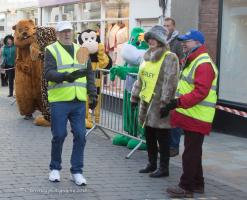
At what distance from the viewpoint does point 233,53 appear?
1052cm

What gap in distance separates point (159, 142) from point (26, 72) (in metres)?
4.95

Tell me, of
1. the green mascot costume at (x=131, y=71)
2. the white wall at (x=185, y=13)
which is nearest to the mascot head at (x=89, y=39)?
the white wall at (x=185, y=13)

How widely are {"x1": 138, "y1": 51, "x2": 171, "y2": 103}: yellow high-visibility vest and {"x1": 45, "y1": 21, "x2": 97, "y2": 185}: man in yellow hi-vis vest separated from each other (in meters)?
0.84

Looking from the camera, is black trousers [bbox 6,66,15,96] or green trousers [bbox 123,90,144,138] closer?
green trousers [bbox 123,90,144,138]

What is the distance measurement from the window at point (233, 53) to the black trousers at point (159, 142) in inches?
152

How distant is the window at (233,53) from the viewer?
1038 cm

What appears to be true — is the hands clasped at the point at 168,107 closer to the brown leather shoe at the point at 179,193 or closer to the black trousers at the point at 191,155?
the black trousers at the point at 191,155

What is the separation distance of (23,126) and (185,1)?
4.07 meters

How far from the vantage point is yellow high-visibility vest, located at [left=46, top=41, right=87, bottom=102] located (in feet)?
20.1

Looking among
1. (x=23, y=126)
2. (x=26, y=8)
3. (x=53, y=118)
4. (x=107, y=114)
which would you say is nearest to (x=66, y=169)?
(x=53, y=118)

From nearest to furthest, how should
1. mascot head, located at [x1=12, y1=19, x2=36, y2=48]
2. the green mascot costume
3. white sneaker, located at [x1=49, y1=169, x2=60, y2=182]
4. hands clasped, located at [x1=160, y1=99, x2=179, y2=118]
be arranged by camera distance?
hands clasped, located at [x1=160, y1=99, x2=179, y2=118], white sneaker, located at [x1=49, y1=169, x2=60, y2=182], the green mascot costume, mascot head, located at [x1=12, y1=19, x2=36, y2=48]

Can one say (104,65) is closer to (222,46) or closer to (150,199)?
(222,46)

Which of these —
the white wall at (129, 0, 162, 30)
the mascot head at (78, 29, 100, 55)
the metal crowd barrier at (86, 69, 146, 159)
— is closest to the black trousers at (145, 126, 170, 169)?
the metal crowd barrier at (86, 69, 146, 159)

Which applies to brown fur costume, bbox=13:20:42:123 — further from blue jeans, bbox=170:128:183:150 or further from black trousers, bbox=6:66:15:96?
black trousers, bbox=6:66:15:96
